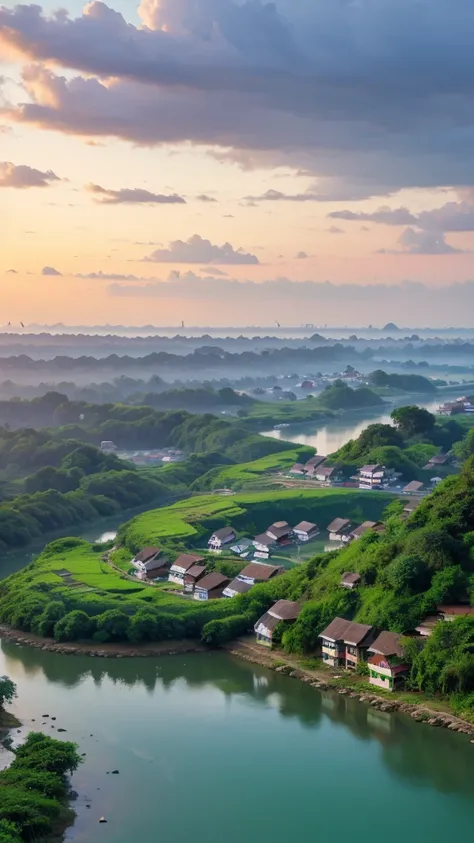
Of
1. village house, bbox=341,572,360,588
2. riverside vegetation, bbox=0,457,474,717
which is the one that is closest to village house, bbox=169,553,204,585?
riverside vegetation, bbox=0,457,474,717

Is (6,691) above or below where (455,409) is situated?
below

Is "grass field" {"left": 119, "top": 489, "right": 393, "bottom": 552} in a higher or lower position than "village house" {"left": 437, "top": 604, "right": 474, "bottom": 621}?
lower

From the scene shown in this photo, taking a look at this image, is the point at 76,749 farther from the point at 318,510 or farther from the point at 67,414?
the point at 67,414

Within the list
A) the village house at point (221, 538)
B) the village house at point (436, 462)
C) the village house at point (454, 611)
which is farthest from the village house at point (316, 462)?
the village house at point (454, 611)

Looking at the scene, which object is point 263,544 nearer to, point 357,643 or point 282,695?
point 357,643

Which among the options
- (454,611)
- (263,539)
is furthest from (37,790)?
(263,539)

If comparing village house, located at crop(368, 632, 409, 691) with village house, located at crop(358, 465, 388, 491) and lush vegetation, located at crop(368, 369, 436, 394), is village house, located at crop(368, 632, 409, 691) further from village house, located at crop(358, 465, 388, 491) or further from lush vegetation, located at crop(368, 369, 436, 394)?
lush vegetation, located at crop(368, 369, 436, 394)

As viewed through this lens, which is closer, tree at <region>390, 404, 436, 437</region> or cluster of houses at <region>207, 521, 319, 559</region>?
cluster of houses at <region>207, 521, 319, 559</region>
